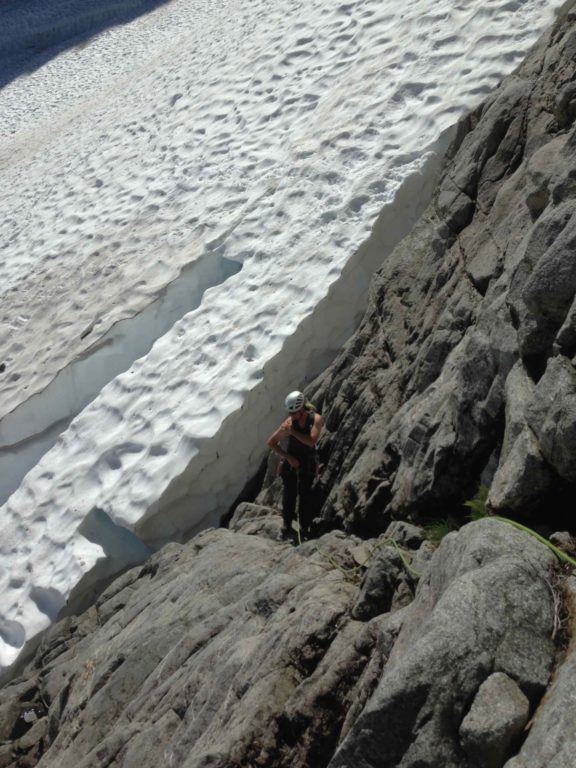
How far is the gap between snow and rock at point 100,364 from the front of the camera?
11664 millimetres

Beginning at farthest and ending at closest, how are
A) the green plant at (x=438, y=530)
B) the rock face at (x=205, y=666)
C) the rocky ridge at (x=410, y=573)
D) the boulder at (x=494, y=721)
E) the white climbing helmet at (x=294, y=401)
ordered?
the white climbing helmet at (x=294, y=401)
the green plant at (x=438, y=530)
the rock face at (x=205, y=666)
the rocky ridge at (x=410, y=573)
the boulder at (x=494, y=721)

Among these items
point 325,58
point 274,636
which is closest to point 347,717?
point 274,636

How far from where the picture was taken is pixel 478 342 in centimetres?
633

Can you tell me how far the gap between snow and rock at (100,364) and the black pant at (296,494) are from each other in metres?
3.81

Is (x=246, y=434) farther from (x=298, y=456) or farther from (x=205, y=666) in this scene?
(x=205, y=666)

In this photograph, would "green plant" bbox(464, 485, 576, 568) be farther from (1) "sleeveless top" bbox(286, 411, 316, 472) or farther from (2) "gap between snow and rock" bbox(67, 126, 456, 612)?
(2) "gap between snow and rock" bbox(67, 126, 456, 612)

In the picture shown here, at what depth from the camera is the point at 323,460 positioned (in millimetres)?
8859

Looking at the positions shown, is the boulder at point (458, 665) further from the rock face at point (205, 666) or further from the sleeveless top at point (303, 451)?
the sleeveless top at point (303, 451)

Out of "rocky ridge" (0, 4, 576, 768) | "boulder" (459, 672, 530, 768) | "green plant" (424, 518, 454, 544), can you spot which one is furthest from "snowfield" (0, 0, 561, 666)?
"boulder" (459, 672, 530, 768)

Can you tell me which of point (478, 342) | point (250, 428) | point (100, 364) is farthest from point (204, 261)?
point (478, 342)

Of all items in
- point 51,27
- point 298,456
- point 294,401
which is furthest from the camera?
point 51,27

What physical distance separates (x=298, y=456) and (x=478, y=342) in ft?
9.16

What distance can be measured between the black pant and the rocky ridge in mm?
172

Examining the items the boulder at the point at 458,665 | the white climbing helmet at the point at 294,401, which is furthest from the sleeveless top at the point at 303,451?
the boulder at the point at 458,665
